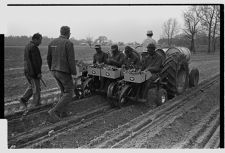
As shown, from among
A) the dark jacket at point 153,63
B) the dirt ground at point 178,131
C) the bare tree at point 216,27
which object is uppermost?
the bare tree at point 216,27

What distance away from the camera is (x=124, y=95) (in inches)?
288

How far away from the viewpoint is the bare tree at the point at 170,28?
6316 mm

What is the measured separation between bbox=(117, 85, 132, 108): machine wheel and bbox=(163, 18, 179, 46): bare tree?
66.6 inches

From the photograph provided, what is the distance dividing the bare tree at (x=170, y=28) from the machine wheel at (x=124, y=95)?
169 cm

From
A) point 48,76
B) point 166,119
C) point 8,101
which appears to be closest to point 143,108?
point 166,119

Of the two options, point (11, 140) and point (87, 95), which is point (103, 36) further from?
point (11, 140)

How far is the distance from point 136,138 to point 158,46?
3.22 metres

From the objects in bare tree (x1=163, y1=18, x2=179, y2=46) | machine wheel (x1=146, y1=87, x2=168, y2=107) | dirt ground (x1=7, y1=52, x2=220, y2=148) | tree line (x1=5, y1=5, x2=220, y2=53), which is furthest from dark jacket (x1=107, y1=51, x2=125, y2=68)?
bare tree (x1=163, y1=18, x2=179, y2=46)

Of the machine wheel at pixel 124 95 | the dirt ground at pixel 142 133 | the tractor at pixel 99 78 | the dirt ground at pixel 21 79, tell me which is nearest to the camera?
the dirt ground at pixel 142 133

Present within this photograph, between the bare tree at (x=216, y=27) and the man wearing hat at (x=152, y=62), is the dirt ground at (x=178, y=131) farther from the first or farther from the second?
the man wearing hat at (x=152, y=62)

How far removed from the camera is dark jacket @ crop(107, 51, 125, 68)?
27.0 feet

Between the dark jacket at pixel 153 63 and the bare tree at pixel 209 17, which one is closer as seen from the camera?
the bare tree at pixel 209 17

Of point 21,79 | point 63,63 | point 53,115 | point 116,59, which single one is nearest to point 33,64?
point 63,63

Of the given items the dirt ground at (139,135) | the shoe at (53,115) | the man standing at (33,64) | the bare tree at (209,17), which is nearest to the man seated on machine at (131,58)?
the dirt ground at (139,135)
